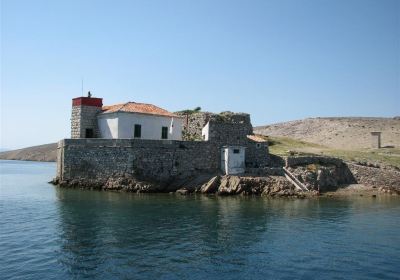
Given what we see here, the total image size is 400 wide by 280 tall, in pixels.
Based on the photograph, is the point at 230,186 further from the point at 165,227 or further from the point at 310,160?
the point at 165,227

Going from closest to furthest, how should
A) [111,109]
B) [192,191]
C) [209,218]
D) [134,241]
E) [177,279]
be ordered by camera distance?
[177,279] → [134,241] → [209,218] → [192,191] → [111,109]

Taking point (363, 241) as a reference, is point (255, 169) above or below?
above

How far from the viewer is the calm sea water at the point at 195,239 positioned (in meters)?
15.8

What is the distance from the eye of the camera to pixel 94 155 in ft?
125

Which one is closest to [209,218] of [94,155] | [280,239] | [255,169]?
[280,239]

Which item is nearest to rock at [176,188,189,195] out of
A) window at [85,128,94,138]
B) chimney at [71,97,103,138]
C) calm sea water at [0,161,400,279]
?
calm sea water at [0,161,400,279]

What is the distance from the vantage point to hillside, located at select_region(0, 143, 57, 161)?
138000 mm

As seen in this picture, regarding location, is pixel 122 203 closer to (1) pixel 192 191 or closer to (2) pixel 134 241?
(1) pixel 192 191

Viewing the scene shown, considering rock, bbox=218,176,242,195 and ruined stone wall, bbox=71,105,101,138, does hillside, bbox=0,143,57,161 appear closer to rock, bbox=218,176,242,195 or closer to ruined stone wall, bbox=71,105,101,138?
ruined stone wall, bbox=71,105,101,138

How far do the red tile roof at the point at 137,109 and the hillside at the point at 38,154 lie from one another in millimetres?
99599

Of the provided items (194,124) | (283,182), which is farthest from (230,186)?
(194,124)

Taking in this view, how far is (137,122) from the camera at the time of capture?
131 feet

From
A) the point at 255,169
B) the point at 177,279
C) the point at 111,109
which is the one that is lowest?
the point at 177,279

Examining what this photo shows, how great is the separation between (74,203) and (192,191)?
10.2m
